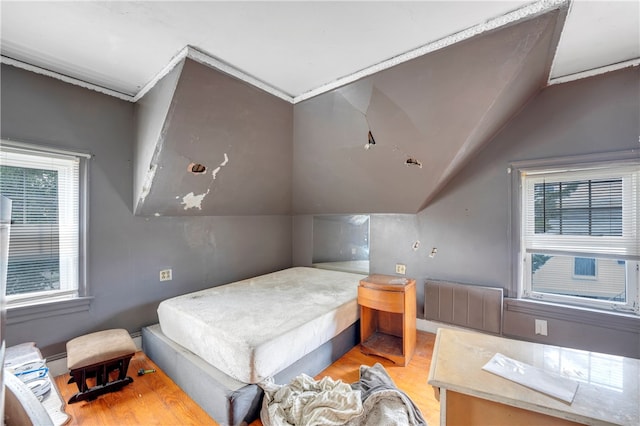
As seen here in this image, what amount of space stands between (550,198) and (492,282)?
0.89m

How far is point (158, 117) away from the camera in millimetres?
2102

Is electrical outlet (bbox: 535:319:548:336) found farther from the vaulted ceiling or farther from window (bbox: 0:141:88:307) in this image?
window (bbox: 0:141:88:307)

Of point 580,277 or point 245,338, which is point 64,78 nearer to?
point 245,338

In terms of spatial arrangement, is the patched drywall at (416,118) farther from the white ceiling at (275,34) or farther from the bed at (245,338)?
the bed at (245,338)

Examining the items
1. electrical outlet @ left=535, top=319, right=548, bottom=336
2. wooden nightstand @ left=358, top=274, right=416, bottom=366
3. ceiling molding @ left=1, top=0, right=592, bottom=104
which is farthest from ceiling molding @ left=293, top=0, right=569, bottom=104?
electrical outlet @ left=535, top=319, right=548, bottom=336

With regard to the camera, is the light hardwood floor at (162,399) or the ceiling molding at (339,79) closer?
the ceiling molding at (339,79)

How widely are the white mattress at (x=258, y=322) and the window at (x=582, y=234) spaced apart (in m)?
1.71

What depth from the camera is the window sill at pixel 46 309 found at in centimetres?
195

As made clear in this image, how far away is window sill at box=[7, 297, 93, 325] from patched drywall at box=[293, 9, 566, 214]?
91.1 inches

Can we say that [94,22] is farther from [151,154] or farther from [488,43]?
[488,43]

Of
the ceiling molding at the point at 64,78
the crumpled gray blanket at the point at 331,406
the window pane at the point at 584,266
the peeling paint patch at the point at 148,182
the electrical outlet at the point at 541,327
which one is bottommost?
the crumpled gray blanket at the point at 331,406

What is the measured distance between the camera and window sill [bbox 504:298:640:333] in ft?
6.56

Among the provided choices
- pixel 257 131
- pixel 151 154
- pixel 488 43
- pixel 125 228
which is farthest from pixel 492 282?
pixel 125 228

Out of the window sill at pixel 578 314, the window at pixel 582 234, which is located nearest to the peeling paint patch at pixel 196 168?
the window at pixel 582 234
